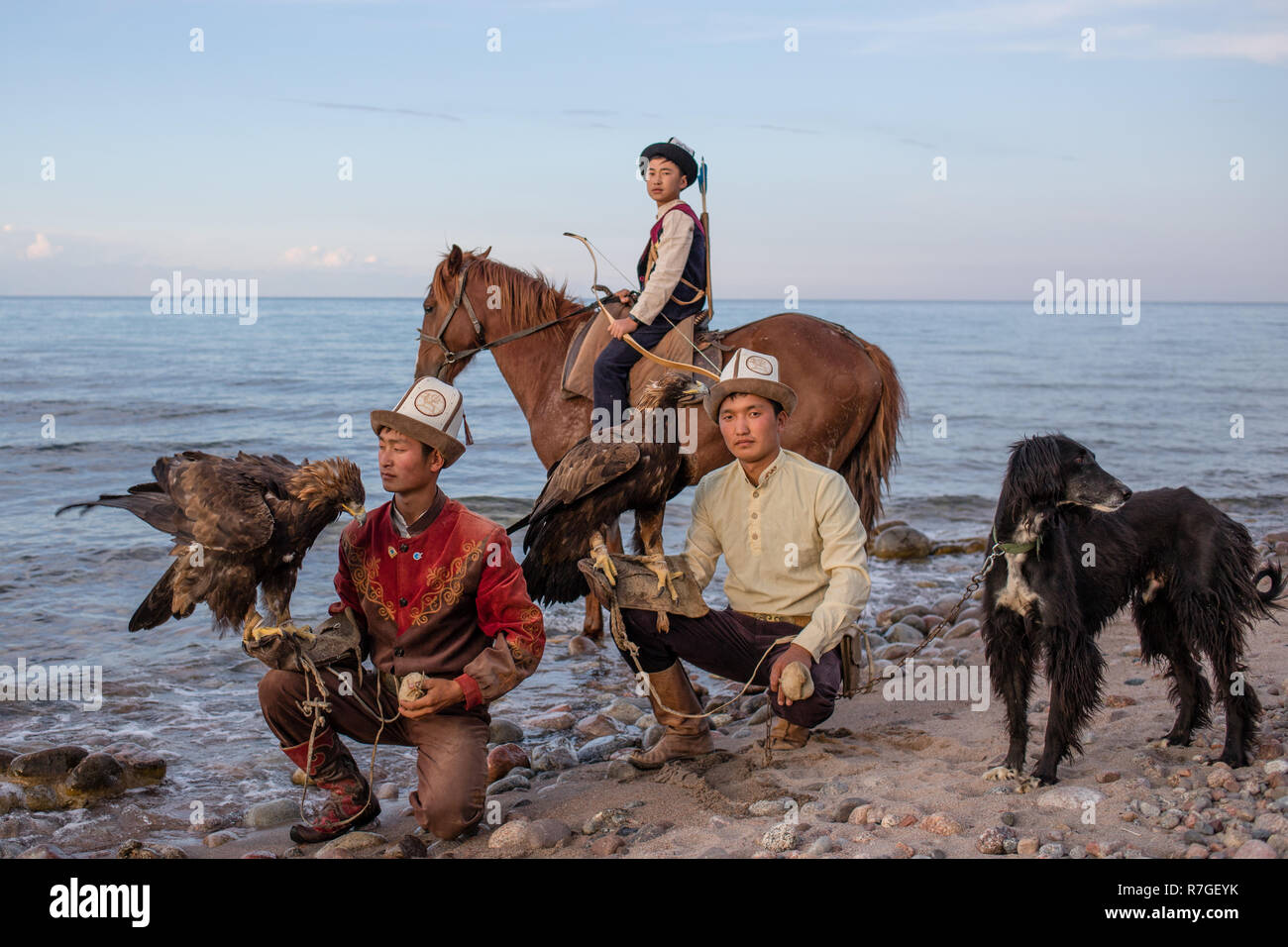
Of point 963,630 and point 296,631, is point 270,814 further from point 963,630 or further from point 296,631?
point 963,630

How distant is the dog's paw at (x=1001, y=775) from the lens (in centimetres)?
421

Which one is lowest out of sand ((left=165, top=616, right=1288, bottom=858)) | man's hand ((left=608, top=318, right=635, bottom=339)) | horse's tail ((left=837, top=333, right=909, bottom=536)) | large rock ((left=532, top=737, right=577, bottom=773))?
large rock ((left=532, top=737, right=577, bottom=773))

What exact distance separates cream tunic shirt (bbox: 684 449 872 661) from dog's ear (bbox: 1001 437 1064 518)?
1.96ft

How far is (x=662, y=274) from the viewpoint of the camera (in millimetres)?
6906

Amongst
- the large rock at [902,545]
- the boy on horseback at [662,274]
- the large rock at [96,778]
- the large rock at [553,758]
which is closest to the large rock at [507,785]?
the large rock at [553,758]

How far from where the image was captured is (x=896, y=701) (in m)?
5.64

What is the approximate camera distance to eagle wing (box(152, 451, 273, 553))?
373 centimetres

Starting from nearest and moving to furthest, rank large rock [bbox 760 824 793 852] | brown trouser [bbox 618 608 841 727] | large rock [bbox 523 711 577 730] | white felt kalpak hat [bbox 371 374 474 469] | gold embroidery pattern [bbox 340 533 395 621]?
1. large rock [bbox 760 824 793 852]
2. white felt kalpak hat [bbox 371 374 474 469]
3. gold embroidery pattern [bbox 340 533 395 621]
4. brown trouser [bbox 618 608 841 727]
5. large rock [bbox 523 711 577 730]

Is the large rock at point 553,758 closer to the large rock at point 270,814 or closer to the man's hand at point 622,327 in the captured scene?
the large rock at point 270,814

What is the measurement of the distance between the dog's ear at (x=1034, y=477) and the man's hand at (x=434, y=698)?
7.16 ft

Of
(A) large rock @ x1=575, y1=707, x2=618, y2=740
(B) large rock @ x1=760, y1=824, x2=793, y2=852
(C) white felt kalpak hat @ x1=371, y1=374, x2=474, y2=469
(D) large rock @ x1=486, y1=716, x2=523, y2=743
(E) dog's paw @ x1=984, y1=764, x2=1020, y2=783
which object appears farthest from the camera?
(A) large rock @ x1=575, y1=707, x2=618, y2=740

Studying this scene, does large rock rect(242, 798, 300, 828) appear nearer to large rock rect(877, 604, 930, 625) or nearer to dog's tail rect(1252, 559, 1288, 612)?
dog's tail rect(1252, 559, 1288, 612)

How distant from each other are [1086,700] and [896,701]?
1578 mm

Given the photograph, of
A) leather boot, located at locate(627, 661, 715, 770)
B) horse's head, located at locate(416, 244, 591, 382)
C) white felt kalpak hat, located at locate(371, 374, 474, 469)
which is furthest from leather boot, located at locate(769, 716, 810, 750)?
horse's head, located at locate(416, 244, 591, 382)
